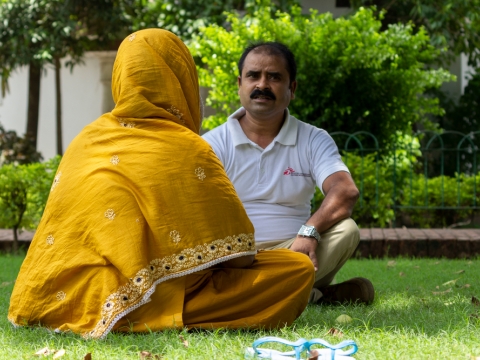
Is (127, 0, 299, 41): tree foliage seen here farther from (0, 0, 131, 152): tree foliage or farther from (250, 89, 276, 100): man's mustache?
(250, 89, 276, 100): man's mustache

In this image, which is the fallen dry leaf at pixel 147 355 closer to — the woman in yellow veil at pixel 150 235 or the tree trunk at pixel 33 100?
the woman in yellow veil at pixel 150 235

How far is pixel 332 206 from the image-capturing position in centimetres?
434

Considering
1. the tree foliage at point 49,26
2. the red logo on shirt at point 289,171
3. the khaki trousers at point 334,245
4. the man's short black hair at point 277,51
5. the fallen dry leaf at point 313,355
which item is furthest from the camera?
the tree foliage at point 49,26

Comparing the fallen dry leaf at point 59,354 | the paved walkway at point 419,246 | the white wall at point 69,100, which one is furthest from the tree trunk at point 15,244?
the white wall at point 69,100

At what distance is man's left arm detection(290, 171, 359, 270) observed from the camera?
4215 millimetres

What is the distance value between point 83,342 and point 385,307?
5.81 feet

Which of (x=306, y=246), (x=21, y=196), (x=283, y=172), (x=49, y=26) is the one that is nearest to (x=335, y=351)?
(x=306, y=246)

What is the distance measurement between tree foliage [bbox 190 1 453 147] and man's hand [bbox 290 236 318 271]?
449cm

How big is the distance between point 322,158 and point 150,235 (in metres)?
1.49

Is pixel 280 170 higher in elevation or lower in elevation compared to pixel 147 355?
higher

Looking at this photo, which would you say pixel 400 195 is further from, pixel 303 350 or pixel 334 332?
pixel 303 350

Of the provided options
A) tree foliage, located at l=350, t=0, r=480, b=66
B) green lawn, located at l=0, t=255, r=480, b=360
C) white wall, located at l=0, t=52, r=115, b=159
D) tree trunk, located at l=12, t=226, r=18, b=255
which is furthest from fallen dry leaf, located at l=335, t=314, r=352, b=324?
white wall, located at l=0, t=52, r=115, b=159

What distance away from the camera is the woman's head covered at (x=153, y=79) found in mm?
3447

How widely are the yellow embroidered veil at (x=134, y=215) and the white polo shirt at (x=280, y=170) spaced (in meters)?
1.07
